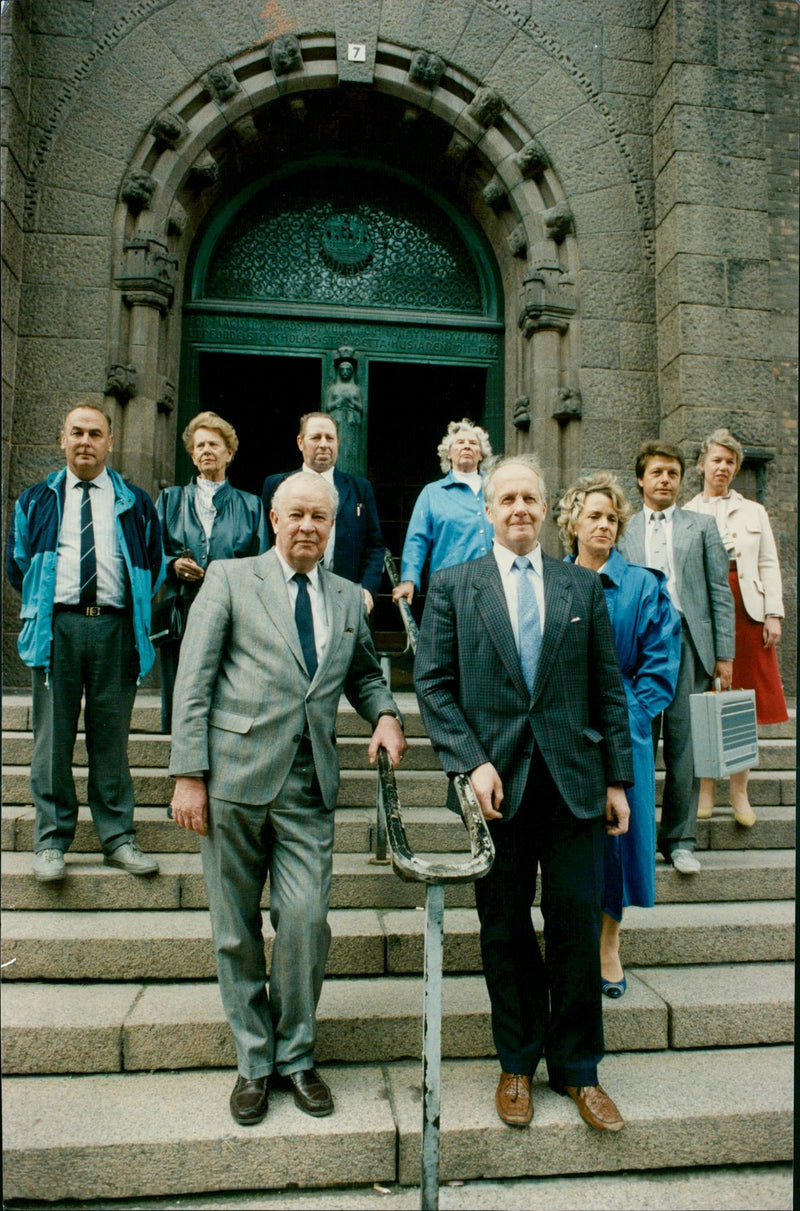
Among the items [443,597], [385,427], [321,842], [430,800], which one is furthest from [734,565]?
[385,427]

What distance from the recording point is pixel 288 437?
31.6 ft

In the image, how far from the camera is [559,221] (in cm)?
675

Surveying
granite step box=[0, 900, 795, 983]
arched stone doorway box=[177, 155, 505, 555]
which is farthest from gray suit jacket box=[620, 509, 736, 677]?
arched stone doorway box=[177, 155, 505, 555]

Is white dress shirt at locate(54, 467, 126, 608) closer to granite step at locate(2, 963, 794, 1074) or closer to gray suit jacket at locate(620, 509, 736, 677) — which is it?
granite step at locate(2, 963, 794, 1074)

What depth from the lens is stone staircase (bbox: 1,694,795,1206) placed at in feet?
8.19

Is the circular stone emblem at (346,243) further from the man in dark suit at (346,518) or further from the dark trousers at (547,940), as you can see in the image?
the dark trousers at (547,940)

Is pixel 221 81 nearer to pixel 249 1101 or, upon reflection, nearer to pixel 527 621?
pixel 527 621

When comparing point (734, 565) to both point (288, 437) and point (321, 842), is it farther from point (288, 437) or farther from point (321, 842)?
point (288, 437)

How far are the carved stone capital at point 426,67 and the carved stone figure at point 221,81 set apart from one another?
4.72 ft

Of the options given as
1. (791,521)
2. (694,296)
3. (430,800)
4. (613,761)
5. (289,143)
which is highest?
(289,143)

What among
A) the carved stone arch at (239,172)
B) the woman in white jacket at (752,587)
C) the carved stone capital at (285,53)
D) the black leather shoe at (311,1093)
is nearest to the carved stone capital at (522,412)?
the carved stone arch at (239,172)

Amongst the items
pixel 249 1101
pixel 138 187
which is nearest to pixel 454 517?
pixel 249 1101

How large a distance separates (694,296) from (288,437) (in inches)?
190

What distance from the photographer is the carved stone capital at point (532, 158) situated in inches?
266
